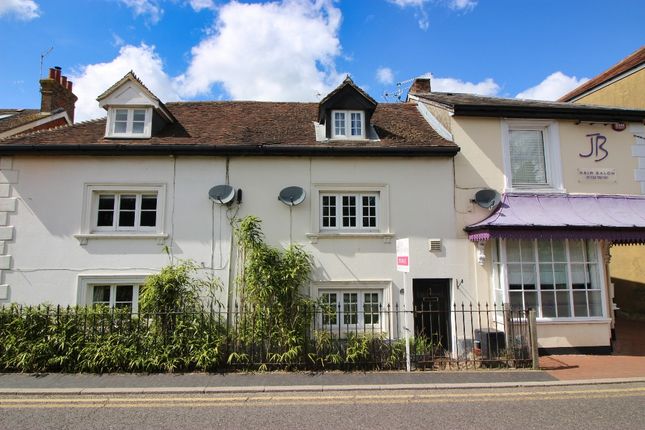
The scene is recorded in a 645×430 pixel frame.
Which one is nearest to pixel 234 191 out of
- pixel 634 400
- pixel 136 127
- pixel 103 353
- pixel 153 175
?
pixel 153 175

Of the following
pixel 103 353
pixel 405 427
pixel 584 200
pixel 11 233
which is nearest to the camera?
pixel 405 427

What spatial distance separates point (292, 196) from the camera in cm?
1011

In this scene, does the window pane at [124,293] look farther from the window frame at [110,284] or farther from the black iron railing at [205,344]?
the black iron railing at [205,344]

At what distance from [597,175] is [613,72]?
8.83 m

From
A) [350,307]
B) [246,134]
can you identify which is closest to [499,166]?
[350,307]

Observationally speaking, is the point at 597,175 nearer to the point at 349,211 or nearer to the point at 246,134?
the point at 349,211

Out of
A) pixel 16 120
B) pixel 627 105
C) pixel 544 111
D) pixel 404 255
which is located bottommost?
pixel 404 255

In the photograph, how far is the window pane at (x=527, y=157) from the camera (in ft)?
36.1

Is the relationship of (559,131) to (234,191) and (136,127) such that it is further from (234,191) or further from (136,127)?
(136,127)

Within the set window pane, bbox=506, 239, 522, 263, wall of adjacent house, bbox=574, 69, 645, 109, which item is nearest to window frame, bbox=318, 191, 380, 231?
window pane, bbox=506, 239, 522, 263

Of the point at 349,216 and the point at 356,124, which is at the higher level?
the point at 356,124

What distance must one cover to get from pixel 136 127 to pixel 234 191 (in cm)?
367

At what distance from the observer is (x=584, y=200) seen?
1066 centimetres

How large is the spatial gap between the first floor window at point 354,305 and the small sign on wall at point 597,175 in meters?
6.68
